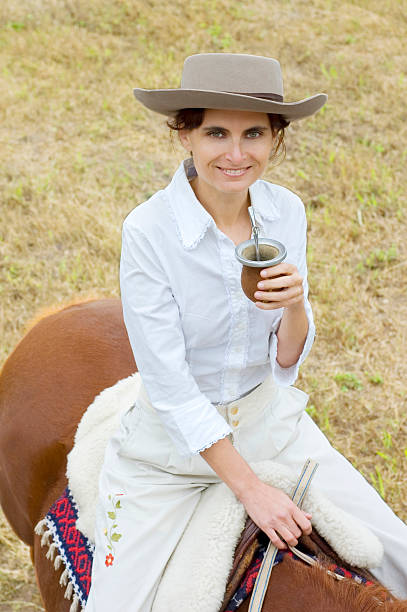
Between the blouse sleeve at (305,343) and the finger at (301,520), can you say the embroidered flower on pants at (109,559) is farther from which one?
the blouse sleeve at (305,343)

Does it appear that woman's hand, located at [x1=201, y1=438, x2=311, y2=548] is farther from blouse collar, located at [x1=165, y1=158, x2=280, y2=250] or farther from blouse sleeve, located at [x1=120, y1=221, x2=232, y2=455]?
blouse collar, located at [x1=165, y1=158, x2=280, y2=250]

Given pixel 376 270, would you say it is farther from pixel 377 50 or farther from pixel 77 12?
pixel 77 12

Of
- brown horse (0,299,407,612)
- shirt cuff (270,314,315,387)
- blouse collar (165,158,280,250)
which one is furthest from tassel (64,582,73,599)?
blouse collar (165,158,280,250)

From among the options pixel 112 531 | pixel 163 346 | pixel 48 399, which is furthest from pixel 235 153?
pixel 48 399

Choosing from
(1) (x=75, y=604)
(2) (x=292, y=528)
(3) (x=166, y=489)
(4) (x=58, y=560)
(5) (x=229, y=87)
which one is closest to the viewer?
(5) (x=229, y=87)

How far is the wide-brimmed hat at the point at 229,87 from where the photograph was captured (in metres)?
1.54

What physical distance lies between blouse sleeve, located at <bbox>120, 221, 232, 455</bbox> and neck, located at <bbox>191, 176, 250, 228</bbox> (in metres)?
0.21

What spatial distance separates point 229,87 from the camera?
1.58 m

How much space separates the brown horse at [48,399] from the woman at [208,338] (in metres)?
0.43

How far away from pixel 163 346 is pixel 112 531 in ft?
1.80

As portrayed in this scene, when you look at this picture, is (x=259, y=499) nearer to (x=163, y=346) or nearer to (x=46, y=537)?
(x=163, y=346)

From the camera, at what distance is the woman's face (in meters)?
1.62

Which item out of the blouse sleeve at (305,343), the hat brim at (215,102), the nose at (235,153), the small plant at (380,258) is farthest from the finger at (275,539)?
the small plant at (380,258)

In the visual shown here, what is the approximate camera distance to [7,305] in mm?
4398
